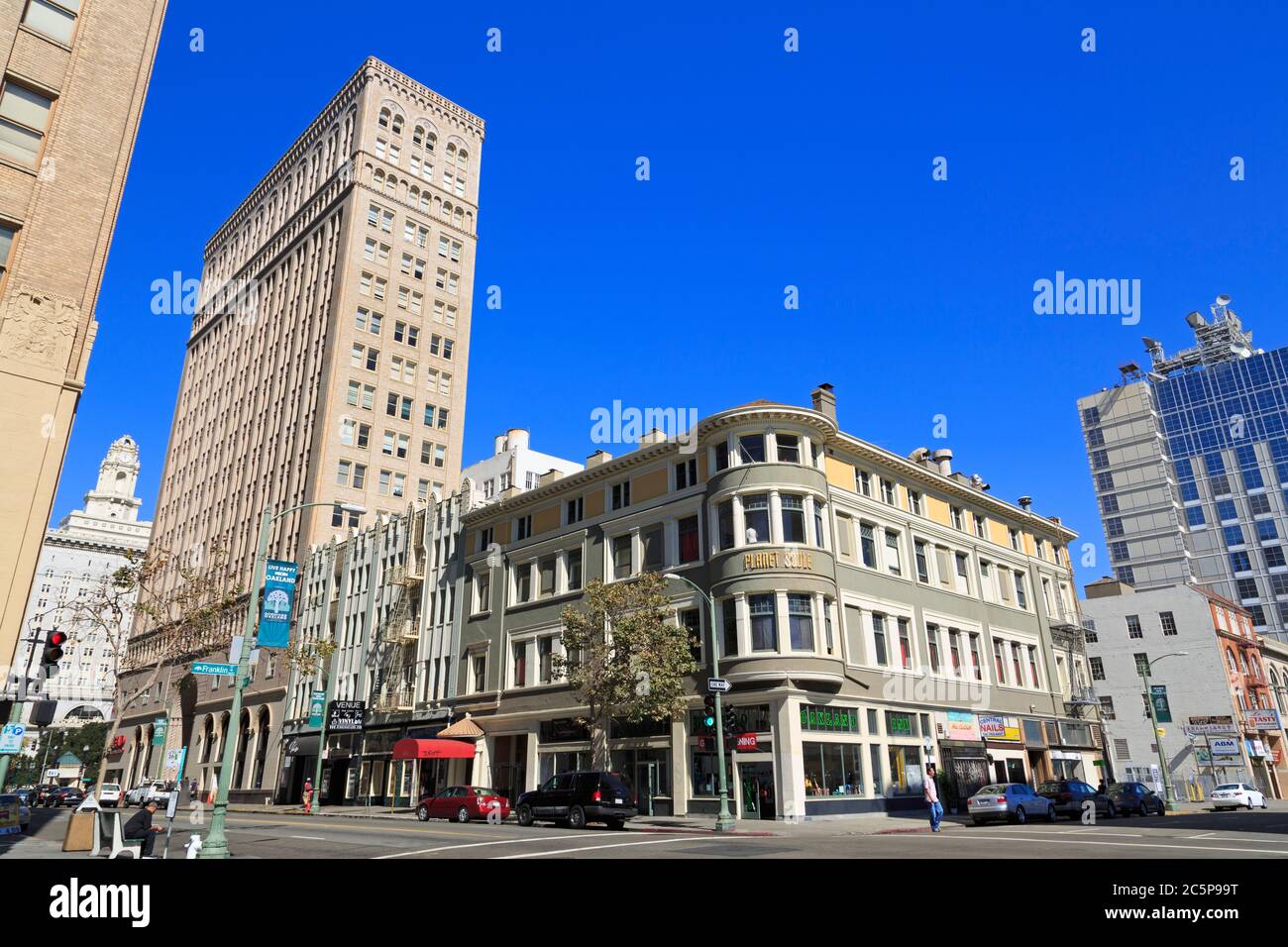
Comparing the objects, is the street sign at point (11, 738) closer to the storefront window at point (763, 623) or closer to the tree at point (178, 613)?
the storefront window at point (763, 623)

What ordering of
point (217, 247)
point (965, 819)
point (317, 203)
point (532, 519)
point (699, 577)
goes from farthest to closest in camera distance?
point (217, 247) → point (317, 203) → point (532, 519) → point (699, 577) → point (965, 819)

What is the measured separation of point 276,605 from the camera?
1995 centimetres

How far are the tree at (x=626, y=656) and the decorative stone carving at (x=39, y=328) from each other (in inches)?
848

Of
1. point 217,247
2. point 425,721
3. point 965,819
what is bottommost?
point 965,819

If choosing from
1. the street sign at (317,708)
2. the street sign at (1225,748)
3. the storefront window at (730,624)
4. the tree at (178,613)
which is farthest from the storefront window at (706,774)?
the street sign at (1225,748)

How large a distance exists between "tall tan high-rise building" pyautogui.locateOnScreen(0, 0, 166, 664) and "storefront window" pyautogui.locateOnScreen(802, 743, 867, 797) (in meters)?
→ 26.8

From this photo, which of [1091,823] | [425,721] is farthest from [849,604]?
[425,721]

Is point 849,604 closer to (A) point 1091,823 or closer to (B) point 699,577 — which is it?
(B) point 699,577

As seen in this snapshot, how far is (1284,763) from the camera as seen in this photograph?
66.1m

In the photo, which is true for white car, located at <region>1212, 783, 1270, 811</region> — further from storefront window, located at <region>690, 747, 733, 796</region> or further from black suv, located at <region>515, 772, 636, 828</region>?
black suv, located at <region>515, 772, 636, 828</region>

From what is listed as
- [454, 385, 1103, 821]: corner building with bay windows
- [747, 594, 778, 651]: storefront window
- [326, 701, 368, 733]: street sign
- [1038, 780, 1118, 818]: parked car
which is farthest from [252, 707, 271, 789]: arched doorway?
[1038, 780, 1118, 818]: parked car
